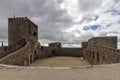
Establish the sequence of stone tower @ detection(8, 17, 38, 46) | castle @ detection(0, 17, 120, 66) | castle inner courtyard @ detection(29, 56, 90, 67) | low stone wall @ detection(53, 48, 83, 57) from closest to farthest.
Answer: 1. castle @ detection(0, 17, 120, 66)
2. castle inner courtyard @ detection(29, 56, 90, 67)
3. stone tower @ detection(8, 17, 38, 46)
4. low stone wall @ detection(53, 48, 83, 57)

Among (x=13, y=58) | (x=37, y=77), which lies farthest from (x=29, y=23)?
(x=37, y=77)

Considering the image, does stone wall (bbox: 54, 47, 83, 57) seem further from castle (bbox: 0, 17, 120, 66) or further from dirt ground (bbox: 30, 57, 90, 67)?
dirt ground (bbox: 30, 57, 90, 67)

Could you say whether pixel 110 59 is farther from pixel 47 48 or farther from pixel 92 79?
pixel 47 48

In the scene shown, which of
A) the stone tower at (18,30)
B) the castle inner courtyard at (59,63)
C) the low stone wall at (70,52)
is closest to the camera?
the castle inner courtyard at (59,63)

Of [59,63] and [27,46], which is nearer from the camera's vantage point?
[27,46]

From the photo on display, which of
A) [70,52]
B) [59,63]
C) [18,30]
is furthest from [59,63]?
[70,52]

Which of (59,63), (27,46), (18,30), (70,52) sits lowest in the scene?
(59,63)

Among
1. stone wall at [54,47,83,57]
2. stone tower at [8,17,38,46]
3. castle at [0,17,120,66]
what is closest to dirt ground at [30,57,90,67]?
castle at [0,17,120,66]

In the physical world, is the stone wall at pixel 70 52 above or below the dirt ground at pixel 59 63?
above

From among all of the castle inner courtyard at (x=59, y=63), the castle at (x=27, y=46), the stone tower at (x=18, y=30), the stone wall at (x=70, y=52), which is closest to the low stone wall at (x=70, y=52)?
the stone wall at (x=70, y=52)

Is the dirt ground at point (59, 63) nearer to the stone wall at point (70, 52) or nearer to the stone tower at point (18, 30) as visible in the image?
the stone tower at point (18, 30)

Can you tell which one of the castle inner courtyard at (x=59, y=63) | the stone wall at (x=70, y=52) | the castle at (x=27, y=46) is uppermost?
the castle at (x=27, y=46)

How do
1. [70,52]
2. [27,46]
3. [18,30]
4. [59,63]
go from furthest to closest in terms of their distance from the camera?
[70,52] < [59,63] < [18,30] < [27,46]

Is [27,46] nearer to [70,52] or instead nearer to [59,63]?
[59,63]
